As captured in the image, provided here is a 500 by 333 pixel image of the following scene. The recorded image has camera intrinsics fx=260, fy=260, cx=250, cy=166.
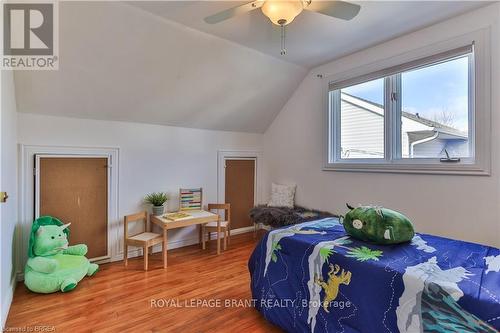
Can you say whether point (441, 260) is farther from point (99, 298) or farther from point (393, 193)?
point (99, 298)

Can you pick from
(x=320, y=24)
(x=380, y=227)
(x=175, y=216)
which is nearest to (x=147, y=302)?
(x=175, y=216)

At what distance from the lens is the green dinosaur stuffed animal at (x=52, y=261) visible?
2.25 m

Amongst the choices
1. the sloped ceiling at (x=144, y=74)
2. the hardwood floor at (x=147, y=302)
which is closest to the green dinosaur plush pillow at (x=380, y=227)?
the hardwood floor at (x=147, y=302)

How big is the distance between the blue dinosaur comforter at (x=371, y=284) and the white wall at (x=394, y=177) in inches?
31.4

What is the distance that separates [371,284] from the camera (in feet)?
4.39

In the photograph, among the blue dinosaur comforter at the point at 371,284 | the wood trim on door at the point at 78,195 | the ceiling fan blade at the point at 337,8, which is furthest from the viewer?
the wood trim on door at the point at 78,195

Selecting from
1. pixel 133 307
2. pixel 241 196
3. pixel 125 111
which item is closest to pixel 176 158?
pixel 125 111

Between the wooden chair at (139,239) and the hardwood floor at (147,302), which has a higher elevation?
the wooden chair at (139,239)

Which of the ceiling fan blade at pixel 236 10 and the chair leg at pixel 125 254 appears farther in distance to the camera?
the chair leg at pixel 125 254

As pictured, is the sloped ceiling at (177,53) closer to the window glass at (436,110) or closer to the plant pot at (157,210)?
the window glass at (436,110)

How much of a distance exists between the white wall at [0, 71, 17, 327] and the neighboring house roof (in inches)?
132

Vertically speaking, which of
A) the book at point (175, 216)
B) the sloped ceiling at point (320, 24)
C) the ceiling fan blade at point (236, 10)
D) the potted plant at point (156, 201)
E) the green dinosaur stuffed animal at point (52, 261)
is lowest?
the green dinosaur stuffed animal at point (52, 261)

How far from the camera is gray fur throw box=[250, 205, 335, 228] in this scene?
3275 mm

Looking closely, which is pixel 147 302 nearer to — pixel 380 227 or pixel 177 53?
pixel 380 227
